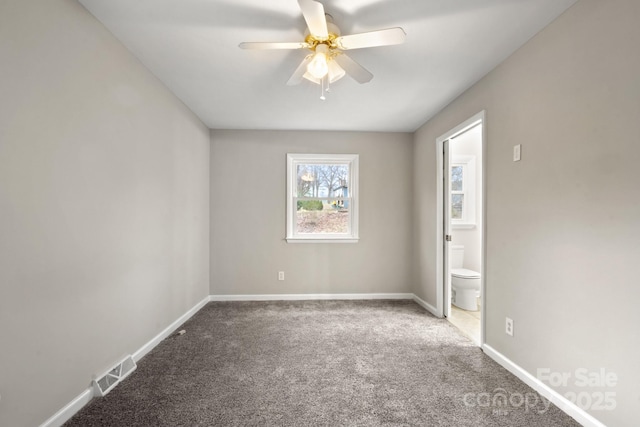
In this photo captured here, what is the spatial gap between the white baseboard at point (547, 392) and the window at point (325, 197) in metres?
2.25

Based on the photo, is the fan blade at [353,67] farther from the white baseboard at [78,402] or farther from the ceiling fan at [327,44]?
the white baseboard at [78,402]

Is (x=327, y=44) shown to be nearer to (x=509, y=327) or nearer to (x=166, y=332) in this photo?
(x=509, y=327)

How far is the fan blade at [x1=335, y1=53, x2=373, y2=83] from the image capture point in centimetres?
191

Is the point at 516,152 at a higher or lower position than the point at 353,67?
lower

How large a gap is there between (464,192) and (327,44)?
3523 millimetres

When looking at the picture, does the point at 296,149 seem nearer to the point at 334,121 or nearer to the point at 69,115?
the point at 334,121

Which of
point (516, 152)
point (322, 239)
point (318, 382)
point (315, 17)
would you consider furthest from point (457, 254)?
point (315, 17)

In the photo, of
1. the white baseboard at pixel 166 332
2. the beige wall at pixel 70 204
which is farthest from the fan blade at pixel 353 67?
the white baseboard at pixel 166 332

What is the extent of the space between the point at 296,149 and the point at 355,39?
2536mm

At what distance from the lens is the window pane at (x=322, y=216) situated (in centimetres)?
423

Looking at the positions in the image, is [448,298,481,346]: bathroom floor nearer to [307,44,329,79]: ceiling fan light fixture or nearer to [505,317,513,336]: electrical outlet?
[505,317,513,336]: electrical outlet

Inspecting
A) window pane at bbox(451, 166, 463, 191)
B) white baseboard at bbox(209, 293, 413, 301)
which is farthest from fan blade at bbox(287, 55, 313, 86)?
window pane at bbox(451, 166, 463, 191)

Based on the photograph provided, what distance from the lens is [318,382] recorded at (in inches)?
80.7

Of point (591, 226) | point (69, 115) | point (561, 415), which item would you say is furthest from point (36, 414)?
point (591, 226)
